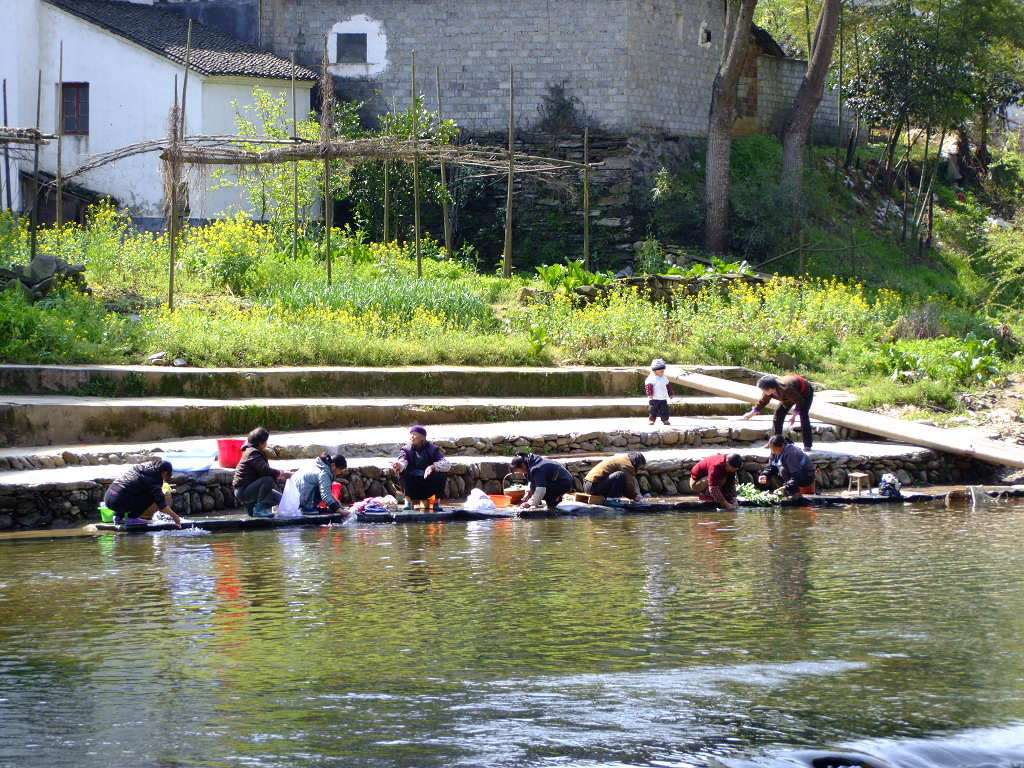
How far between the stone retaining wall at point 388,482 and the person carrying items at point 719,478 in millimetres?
791

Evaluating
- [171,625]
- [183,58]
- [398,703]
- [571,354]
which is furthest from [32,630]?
[183,58]

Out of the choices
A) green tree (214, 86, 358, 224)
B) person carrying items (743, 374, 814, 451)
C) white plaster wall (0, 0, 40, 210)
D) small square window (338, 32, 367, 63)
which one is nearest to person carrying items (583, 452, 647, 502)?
person carrying items (743, 374, 814, 451)

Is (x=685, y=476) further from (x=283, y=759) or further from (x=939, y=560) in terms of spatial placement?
(x=283, y=759)

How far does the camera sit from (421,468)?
14289 mm

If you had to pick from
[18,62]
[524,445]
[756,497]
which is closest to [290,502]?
[524,445]

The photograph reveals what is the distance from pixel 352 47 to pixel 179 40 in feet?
14.7

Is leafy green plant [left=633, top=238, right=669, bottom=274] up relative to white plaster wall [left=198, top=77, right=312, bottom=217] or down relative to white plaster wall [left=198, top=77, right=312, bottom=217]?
down

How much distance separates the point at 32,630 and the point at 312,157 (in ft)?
46.8

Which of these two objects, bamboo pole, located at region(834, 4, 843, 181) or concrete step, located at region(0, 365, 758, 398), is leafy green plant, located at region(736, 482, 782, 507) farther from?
bamboo pole, located at region(834, 4, 843, 181)

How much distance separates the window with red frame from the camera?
30.4 metres

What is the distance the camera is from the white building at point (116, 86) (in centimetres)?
2934

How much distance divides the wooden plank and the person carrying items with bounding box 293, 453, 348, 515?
680cm

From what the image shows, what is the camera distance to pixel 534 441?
16406mm

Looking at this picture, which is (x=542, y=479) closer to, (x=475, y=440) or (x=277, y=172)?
(x=475, y=440)
